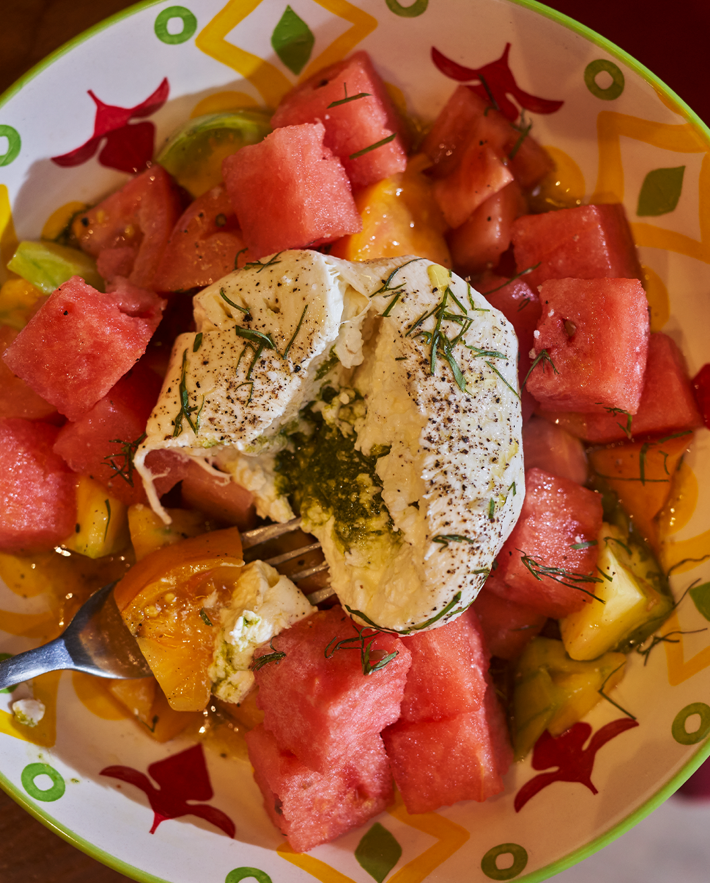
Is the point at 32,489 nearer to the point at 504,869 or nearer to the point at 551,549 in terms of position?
the point at 551,549

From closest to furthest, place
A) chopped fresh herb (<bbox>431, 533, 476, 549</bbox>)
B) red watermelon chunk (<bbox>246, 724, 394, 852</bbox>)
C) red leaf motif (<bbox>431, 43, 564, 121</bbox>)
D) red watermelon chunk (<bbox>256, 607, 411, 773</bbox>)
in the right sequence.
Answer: chopped fresh herb (<bbox>431, 533, 476, 549</bbox>), red watermelon chunk (<bbox>256, 607, 411, 773</bbox>), red watermelon chunk (<bbox>246, 724, 394, 852</bbox>), red leaf motif (<bbox>431, 43, 564, 121</bbox>)

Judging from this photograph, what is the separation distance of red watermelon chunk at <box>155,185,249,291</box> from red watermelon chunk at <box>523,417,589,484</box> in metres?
0.90

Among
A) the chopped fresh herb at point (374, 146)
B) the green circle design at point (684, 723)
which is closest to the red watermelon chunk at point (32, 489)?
the chopped fresh herb at point (374, 146)

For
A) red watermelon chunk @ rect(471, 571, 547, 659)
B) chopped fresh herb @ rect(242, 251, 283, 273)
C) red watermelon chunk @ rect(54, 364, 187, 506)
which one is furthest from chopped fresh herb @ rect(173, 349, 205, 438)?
red watermelon chunk @ rect(471, 571, 547, 659)

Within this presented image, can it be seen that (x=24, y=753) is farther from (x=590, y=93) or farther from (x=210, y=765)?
(x=590, y=93)

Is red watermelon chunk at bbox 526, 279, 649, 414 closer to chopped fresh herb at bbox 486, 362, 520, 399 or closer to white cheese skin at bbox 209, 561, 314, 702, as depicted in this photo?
chopped fresh herb at bbox 486, 362, 520, 399

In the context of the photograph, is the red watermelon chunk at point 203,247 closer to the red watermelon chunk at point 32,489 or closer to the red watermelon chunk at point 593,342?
the red watermelon chunk at point 32,489

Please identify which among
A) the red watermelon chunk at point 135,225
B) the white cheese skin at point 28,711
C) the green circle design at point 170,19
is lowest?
the white cheese skin at point 28,711

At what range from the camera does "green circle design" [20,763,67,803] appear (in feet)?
5.49

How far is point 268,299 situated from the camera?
149 cm

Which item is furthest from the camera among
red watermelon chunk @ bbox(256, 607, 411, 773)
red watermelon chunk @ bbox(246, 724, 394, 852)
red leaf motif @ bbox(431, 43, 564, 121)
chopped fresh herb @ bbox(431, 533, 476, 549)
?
red leaf motif @ bbox(431, 43, 564, 121)

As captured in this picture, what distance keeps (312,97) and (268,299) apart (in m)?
0.63

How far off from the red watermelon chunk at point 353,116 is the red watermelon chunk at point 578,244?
40 cm

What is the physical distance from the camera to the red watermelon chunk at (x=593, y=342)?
1604 mm
